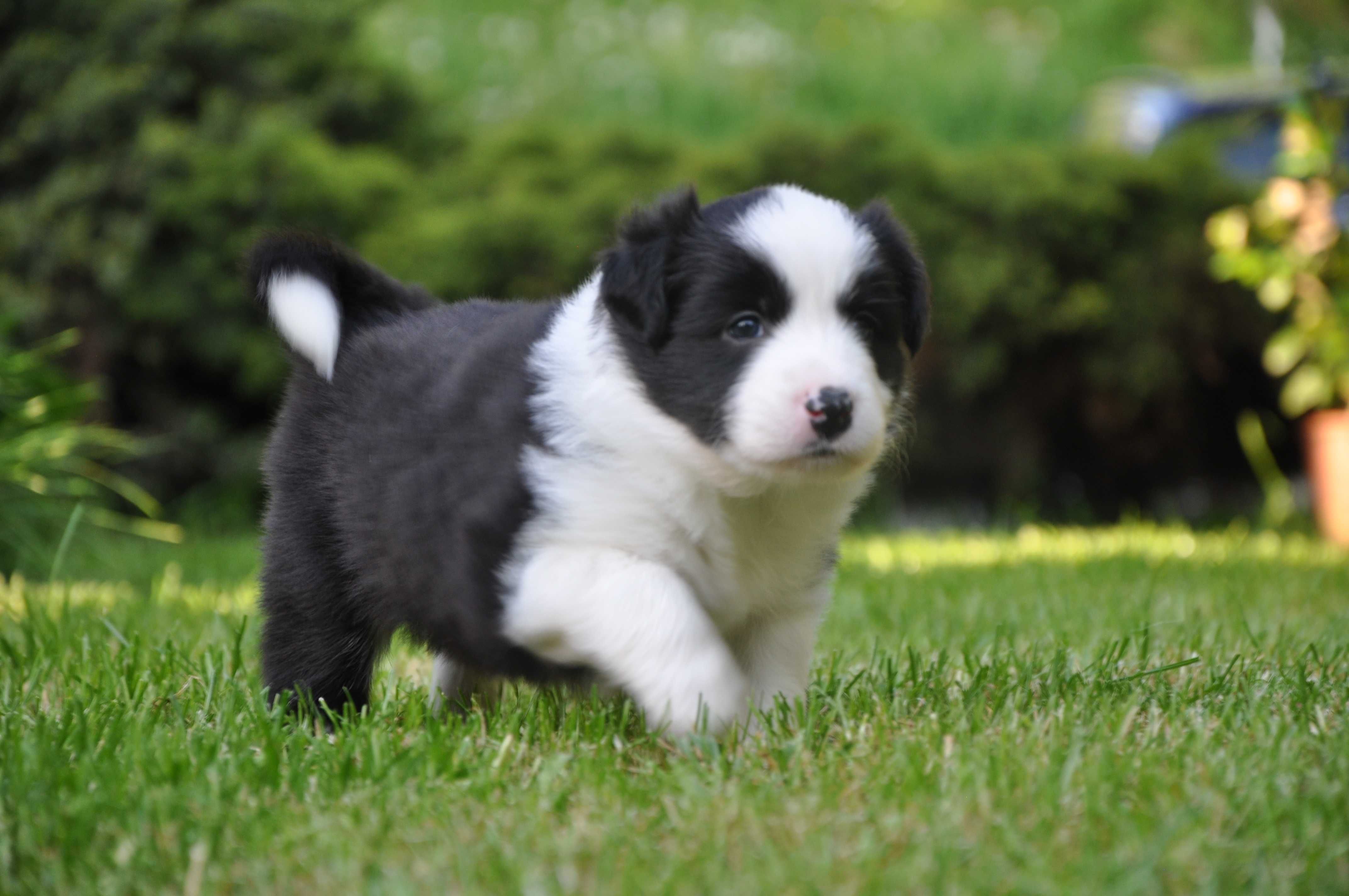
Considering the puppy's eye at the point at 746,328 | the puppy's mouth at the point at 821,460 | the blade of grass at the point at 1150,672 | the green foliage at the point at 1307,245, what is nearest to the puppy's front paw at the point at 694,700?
the puppy's mouth at the point at 821,460

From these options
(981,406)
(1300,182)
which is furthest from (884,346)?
(981,406)

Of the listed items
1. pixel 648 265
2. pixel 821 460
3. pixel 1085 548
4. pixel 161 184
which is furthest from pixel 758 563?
pixel 161 184

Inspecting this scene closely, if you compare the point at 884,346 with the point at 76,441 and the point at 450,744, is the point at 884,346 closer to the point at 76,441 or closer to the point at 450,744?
the point at 450,744

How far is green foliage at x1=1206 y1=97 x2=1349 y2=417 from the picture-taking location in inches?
221

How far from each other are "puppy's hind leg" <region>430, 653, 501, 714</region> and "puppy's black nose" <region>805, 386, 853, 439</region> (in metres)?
1.12

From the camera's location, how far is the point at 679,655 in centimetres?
→ 221

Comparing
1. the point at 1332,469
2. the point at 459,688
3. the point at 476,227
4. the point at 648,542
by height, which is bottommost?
the point at 1332,469

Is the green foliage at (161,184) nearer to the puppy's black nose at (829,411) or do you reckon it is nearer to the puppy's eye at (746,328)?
the puppy's eye at (746,328)

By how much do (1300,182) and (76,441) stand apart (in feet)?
16.4

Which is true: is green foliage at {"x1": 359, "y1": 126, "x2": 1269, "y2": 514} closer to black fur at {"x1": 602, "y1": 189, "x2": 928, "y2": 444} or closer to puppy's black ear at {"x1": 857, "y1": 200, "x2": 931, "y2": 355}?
puppy's black ear at {"x1": 857, "y1": 200, "x2": 931, "y2": 355}

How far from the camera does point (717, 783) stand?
2.14m

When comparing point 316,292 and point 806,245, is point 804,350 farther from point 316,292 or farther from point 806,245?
point 316,292

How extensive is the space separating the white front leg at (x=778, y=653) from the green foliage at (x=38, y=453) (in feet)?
9.03

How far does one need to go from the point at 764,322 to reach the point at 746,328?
0.11 ft
